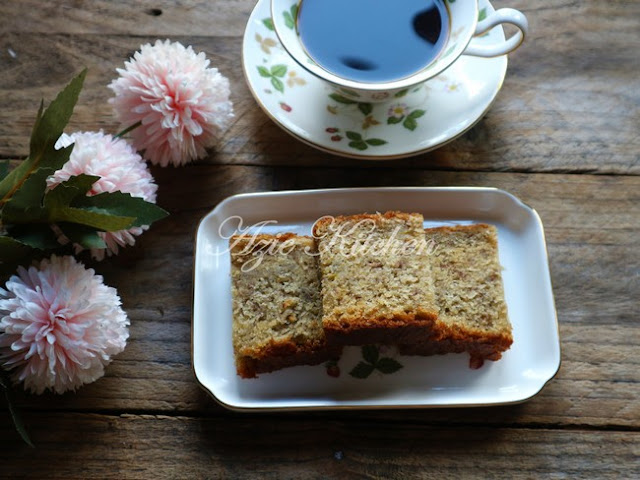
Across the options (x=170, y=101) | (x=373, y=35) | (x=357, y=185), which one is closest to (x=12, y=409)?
(x=170, y=101)

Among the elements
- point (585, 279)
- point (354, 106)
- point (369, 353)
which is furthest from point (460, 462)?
point (354, 106)

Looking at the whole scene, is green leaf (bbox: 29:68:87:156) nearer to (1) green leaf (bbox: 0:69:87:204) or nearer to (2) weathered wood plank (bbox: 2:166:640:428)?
(1) green leaf (bbox: 0:69:87:204)

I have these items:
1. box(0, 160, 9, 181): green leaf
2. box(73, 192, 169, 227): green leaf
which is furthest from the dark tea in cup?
box(0, 160, 9, 181): green leaf

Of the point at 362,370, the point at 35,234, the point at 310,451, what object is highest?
the point at 35,234

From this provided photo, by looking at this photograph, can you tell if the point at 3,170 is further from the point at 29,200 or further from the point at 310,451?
the point at 310,451

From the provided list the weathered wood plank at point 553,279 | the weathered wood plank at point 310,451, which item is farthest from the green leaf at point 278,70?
the weathered wood plank at point 310,451

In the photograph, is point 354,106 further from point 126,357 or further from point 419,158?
point 126,357
